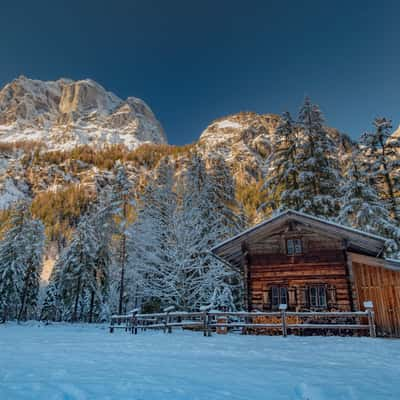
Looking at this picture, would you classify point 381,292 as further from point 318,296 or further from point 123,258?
point 123,258

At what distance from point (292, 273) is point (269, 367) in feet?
36.5

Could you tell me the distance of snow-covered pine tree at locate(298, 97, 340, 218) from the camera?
924 inches

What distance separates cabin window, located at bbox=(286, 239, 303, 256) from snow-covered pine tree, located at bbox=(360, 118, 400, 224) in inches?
402

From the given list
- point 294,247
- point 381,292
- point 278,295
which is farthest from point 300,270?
point 381,292

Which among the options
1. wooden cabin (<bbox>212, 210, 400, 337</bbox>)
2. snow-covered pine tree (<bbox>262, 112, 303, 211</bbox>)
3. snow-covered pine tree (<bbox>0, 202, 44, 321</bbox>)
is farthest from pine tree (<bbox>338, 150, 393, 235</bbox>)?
snow-covered pine tree (<bbox>0, 202, 44, 321</bbox>)

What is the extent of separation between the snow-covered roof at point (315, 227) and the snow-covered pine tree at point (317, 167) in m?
5.88

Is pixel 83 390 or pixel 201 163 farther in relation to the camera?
pixel 201 163

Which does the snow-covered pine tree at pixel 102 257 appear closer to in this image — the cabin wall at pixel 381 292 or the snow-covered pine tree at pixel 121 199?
the snow-covered pine tree at pixel 121 199

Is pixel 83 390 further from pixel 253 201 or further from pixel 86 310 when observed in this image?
pixel 253 201

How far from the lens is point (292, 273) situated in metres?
17.1

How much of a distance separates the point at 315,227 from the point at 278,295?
4.13 metres

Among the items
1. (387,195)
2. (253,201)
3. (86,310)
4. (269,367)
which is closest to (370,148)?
(387,195)

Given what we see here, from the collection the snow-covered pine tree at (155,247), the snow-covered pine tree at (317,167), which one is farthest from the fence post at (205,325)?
the snow-covered pine tree at (317,167)

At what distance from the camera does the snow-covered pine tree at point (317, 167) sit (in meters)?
A: 23.5
